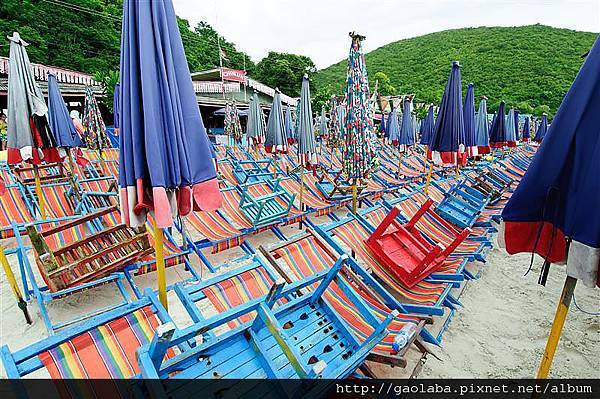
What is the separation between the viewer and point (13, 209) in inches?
195

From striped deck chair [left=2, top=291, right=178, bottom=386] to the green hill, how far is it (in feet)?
115

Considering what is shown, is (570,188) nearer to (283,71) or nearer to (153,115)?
(153,115)

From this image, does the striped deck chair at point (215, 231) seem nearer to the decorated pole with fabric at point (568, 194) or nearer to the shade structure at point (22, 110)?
the shade structure at point (22, 110)

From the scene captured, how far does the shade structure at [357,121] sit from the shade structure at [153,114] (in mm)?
3560

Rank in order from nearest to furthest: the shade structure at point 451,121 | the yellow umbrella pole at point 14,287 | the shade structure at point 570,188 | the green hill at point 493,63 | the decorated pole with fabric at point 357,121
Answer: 1. the shade structure at point 570,188
2. the yellow umbrella pole at point 14,287
3. the decorated pole with fabric at point 357,121
4. the shade structure at point 451,121
5. the green hill at point 493,63

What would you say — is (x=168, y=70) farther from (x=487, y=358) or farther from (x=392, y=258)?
(x=487, y=358)

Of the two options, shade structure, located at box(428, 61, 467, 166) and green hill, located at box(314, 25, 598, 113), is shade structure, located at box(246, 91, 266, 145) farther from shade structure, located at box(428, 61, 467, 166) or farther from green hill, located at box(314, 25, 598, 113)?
green hill, located at box(314, 25, 598, 113)

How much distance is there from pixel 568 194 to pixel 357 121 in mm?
3928

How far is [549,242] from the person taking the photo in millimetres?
1758

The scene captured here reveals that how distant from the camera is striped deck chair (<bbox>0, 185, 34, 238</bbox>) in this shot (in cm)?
473

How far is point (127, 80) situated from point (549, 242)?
7.84 feet

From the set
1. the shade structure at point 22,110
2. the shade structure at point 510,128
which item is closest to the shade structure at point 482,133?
the shade structure at point 510,128

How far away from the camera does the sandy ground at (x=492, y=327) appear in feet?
9.64

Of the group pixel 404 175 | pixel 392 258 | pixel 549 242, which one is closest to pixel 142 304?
pixel 549 242
